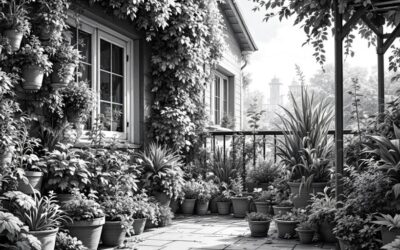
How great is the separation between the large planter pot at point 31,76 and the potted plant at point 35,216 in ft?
3.23

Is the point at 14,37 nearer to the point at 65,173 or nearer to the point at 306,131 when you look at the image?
the point at 65,173

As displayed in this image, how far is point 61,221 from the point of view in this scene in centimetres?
401

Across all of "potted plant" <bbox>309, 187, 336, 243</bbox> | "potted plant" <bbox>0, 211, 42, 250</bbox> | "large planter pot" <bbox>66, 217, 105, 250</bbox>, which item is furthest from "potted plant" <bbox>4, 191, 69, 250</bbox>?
"potted plant" <bbox>309, 187, 336, 243</bbox>

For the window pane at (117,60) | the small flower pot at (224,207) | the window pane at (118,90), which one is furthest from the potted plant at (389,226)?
the window pane at (117,60)

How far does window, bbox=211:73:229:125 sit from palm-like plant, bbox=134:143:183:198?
11.7 feet

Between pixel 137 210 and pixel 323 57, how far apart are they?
262cm

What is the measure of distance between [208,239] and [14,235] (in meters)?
2.02

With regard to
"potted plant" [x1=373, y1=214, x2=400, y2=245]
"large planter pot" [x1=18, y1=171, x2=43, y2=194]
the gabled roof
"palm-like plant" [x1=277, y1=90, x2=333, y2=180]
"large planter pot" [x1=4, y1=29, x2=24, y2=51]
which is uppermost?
the gabled roof

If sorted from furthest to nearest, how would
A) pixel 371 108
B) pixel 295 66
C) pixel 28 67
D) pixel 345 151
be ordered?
pixel 371 108
pixel 295 66
pixel 345 151
pixel 28 67

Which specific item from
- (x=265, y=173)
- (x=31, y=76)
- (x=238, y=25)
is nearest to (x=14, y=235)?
(x=31, y=76)

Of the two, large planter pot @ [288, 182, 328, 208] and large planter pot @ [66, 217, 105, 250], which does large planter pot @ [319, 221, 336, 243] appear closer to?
large planter pot @ [288, 182, 328, 208]

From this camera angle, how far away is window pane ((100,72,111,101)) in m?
5.68

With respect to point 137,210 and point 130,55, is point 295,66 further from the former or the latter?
point 137,210

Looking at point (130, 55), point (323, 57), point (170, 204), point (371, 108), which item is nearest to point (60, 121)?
point (130, 55)
